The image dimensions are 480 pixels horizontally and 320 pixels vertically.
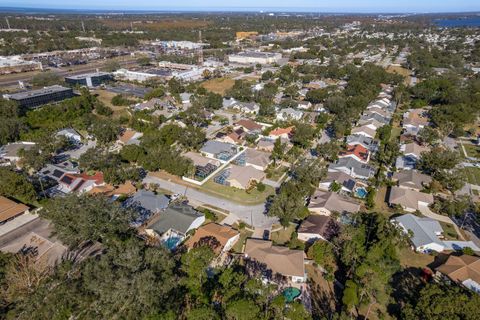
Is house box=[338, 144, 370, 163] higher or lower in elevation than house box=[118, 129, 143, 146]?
higher

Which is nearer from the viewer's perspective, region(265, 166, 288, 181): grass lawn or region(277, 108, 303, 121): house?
region(265, 166, 288, 181): grass lawn

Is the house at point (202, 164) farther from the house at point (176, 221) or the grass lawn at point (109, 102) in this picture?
the grass lawn at point (109, 102)

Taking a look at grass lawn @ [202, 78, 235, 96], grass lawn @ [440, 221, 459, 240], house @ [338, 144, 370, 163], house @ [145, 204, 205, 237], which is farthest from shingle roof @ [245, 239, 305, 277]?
grass lawn @ [202, 78, 235, 96]

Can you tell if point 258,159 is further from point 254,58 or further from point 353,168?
point 254,58

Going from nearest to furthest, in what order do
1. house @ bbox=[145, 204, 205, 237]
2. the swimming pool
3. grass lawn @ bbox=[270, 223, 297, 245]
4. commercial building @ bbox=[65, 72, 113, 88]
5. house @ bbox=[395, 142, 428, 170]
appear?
the swimming pool < grass lawn @ bbox=[270, 223, 297, 245] < house @ bbox=[145, 204, 205, 237] < house @ bbox=[395, 142, 428, 170] < commercial building @ bbox=[65, 72, 113, 88]

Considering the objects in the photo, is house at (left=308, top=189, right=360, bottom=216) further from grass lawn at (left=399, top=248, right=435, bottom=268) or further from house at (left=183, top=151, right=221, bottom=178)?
house at (left=183, top=151, right=221, bottom=178)
